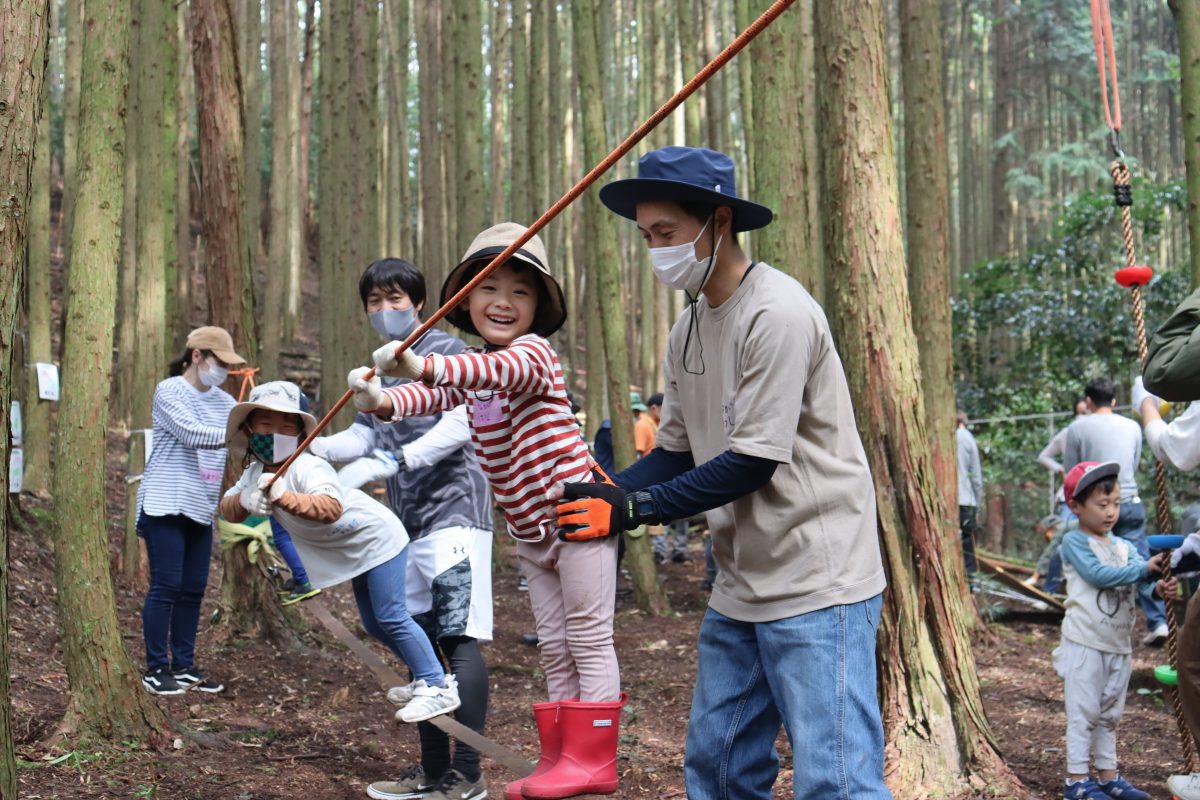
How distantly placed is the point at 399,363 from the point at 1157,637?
7.12 metres

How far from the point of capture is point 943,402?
26.7 feet

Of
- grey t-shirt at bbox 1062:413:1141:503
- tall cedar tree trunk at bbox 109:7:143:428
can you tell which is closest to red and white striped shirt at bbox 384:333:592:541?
grey t-shirt at bbox 1062:413:1141:503

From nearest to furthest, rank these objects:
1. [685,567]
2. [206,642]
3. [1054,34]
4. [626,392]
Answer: [206,642]
[626,392]
[685,567]
[1054,34]

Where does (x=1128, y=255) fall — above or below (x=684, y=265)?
above

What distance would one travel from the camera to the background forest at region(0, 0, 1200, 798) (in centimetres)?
457

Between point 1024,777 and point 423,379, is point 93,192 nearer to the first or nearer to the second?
point 423,379

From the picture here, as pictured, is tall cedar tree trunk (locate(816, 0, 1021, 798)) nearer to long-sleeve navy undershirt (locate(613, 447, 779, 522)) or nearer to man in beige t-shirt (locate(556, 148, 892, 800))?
man in beige t-shirt (locate(556, 148, 892, 800))

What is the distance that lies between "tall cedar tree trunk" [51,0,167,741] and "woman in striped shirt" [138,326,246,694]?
37.6 inches

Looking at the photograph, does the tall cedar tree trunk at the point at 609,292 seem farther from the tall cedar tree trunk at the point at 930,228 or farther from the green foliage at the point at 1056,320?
the green foliage at the point at 1056,320

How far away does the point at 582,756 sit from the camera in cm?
280

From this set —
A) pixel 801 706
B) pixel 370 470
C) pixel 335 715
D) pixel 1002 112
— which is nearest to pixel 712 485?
pixel 801 706

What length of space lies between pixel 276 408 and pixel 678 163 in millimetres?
2068

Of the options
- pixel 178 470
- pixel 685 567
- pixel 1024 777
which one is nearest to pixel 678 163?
pixel 1024 777

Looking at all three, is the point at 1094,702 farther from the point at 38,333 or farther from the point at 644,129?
the point at 38,333
